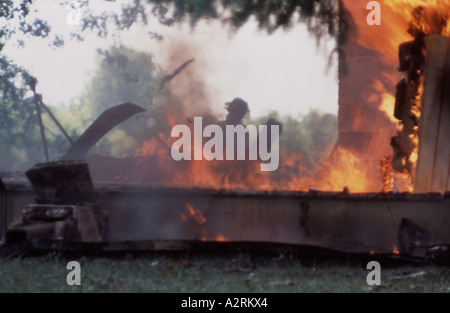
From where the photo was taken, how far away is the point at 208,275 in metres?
5.82

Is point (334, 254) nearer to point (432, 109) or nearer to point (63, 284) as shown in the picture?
point (432, 109)

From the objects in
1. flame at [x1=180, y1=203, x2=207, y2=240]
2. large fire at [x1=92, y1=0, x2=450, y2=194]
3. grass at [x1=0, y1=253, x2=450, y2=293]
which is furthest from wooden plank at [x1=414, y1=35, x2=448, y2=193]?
flame at [x1=180, y1=203, x2=207, y2=240]

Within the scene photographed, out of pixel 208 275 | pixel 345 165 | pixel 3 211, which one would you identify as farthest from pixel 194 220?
pixel 345 165

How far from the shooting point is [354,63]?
1181cm

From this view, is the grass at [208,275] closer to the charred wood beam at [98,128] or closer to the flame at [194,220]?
the flame at [194,220]

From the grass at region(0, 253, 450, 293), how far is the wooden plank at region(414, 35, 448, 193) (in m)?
2.02

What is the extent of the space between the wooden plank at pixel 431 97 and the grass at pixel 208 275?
6.61ft

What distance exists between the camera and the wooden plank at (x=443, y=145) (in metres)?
7.82

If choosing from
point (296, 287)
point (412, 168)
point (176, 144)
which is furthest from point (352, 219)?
point (176, 144)

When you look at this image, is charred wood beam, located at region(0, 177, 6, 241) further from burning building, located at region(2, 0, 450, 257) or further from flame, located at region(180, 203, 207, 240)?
flame, located at region(180, 203, 207, 240)

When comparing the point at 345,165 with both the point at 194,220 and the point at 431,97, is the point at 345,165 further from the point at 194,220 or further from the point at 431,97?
the point at 194,220

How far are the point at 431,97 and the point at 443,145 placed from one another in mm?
751

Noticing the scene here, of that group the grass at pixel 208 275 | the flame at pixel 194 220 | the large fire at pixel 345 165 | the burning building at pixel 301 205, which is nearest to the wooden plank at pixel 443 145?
the burning building at pixel 301 205
